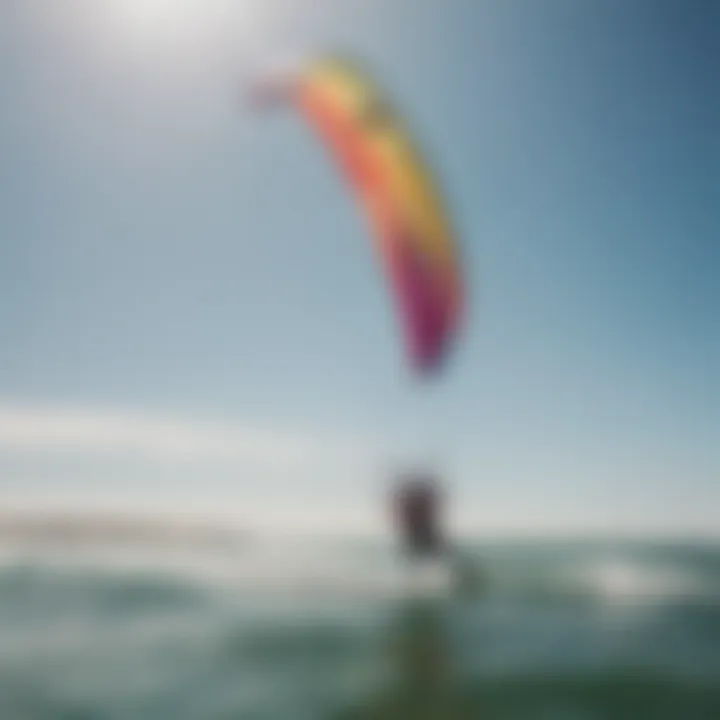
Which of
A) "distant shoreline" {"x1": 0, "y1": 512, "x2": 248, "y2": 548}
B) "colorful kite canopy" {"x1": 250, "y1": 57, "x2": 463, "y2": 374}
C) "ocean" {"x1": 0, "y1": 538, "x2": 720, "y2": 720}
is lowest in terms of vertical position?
"ocean" {"x1": 0, "y1": 538, "x2": 720, "y2": 720}

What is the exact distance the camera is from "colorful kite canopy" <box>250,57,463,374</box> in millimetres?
1928

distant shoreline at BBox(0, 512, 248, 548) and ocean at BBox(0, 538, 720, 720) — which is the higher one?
distant shoreline at BBox(0, 512, 248, 548)

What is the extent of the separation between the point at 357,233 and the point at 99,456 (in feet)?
2.08

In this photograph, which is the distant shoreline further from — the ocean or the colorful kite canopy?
the colorful kite canopy

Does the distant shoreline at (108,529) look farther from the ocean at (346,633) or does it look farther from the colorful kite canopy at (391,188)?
the colorful kite canopy at (391,188)

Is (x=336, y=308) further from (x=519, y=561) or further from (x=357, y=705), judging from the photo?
(x=357, y=705)

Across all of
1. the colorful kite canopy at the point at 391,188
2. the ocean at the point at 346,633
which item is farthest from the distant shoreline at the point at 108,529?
the colorful kite canopy at the point at 391,188

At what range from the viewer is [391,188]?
75.9 inches

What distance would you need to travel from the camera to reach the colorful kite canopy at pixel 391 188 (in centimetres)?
193

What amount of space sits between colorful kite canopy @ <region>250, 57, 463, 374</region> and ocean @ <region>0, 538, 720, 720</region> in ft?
1.44

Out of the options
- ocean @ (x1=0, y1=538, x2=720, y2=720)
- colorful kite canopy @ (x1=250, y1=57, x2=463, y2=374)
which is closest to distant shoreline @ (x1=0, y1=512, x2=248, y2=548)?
ocean @ (x1=0, y1=538, x2=720, y2=720)

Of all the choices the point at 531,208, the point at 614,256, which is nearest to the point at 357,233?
the point at 531,208

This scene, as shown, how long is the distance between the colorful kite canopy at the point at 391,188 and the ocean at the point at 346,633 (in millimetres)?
438

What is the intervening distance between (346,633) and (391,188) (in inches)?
32.4
